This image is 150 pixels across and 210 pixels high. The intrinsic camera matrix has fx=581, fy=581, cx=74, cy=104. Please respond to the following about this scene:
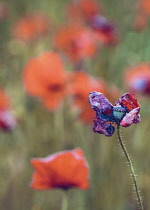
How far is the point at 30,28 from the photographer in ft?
7.63

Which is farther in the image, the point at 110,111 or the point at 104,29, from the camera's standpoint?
the point at 104,29

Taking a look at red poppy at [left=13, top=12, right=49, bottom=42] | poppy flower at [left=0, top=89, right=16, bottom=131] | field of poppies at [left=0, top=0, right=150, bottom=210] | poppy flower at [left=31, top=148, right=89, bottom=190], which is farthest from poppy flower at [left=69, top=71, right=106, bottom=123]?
red poppy at [left=13, top=12, right=49, bottom=42]

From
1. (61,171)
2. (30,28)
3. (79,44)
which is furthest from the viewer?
(30,28)

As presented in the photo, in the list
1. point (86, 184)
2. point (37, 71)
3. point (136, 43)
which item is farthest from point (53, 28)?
point (86, 184)

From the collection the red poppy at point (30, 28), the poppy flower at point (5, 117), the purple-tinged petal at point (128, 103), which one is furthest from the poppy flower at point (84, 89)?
the red poppy at point (30, 28)

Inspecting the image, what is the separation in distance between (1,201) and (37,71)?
35cm

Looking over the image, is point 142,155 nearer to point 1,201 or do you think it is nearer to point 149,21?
point 1,201

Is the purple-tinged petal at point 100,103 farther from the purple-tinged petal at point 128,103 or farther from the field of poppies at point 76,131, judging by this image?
the field of poppies at point 76,131

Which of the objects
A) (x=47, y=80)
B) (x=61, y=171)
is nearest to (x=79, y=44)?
(x=47, y=80)

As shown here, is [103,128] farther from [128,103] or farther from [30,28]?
[30,28]

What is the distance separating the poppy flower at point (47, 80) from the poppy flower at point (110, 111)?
805 millimetres

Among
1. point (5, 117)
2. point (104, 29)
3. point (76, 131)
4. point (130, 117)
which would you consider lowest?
point (130, 117)

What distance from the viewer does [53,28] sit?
252 centimetres

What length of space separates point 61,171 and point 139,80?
1.93 feet
